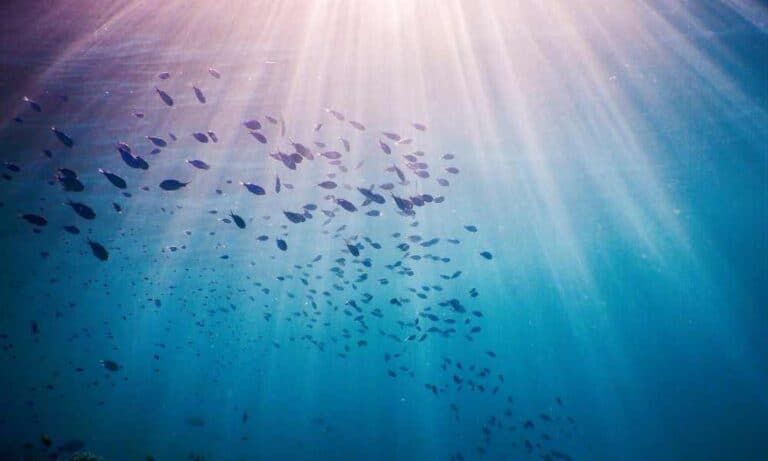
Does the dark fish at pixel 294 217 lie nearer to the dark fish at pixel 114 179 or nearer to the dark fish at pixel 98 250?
the dark fish at pixel 114 179

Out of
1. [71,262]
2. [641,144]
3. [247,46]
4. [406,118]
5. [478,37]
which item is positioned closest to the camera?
[247,46]

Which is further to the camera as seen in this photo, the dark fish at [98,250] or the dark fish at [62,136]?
the dark fish at [62,136]

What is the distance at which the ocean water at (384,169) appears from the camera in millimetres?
12688

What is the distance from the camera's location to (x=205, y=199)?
24062 mm

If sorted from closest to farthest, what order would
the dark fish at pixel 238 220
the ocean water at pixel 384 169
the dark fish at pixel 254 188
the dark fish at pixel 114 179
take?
the dark fish at pixel 114 179, the dark fish at pixel 254 188, the dark fish at pixel 238 220, the ocean water at pixel 384 169

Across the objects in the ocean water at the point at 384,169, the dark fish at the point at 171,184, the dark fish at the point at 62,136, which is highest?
the dark fish at the point at 62,136

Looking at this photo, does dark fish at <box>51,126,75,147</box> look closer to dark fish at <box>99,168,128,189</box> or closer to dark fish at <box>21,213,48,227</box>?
dark fish at <box>99,168,128,189</box>

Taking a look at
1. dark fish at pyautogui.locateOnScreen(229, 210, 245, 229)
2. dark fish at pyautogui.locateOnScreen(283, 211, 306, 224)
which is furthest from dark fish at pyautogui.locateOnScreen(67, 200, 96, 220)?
dark fish at pyautogui.locateOnScreen(283, 211, 306, 224)

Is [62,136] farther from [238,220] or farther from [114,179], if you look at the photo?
[238,220]

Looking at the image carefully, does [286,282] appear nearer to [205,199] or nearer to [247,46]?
[205,199]

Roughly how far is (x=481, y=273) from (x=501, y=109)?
138ft

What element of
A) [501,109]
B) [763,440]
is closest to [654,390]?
[763,440]

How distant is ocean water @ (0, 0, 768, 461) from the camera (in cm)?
1269

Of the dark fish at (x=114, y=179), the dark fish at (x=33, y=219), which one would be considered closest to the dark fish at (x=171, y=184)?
the dark fish at (x=114, y=179)
